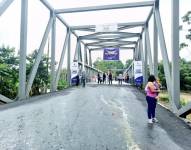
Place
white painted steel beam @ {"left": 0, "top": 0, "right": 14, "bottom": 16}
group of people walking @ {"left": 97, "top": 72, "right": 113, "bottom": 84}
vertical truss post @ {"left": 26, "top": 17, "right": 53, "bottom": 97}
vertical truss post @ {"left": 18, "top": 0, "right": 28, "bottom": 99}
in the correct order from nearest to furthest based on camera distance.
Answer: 1. white painted steel beam @ {"left": 0, "top": 0, "right": 14, "bottom": 16}
2. vertical truss post @ {"left": 18, "top": 0, "right": 28, "bottom": 99}
3. vertical truss post @ {"left": 26, "top": 17, "right": 53, "bottom": 97}
4. group of people walking @ {"left": 97, "top": 72, "right": 113, "bottom": 84}

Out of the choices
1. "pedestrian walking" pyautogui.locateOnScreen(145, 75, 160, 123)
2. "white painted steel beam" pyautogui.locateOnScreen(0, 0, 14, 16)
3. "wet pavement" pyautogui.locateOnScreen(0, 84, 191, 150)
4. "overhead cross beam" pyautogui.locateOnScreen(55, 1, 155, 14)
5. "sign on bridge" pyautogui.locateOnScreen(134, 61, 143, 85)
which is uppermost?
"overhead cross beam" pyautogui.locateOnScreen(55, 1, 155, 14)

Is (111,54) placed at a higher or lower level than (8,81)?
higher

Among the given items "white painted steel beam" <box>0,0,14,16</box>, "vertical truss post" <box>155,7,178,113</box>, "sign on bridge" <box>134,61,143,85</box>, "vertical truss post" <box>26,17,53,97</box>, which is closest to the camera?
"vertical truss post" <box>155,7,178,113</box>

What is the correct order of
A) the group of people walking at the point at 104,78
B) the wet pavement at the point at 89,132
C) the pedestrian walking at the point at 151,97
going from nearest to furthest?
the wet pavement at the point at 89,132 < the pedestrian walking at the point at 151,97 < the group of people walking at the point at 104,78

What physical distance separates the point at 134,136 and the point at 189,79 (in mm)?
32755

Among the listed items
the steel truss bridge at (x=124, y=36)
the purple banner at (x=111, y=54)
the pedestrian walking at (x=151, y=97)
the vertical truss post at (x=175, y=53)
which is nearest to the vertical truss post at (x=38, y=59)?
the steel truss bridge at (x=124, y=36)

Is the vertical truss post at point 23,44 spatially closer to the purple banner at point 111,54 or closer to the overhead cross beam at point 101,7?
the overhead cross beam at point 101,7

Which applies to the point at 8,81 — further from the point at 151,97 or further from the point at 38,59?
the point at 151,97

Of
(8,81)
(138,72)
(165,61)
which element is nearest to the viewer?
(165,61)

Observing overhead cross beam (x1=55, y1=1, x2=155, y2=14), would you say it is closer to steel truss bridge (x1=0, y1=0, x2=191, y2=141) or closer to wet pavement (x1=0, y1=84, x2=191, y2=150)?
steel truss bridge (x1=0, y1=0, x2=191, y2=141)

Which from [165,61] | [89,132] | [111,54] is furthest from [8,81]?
[111,54]

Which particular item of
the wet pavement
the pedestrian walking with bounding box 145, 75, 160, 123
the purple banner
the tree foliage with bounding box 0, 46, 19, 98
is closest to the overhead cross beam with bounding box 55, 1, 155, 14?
the tree foliage with bounding box 0, 46, 19, 98

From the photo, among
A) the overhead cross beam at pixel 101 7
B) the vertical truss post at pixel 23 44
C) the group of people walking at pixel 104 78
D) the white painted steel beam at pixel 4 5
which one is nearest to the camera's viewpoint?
the white painted steel beam at pixel 4 5

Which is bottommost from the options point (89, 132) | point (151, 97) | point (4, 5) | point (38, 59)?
point (89, 132)
